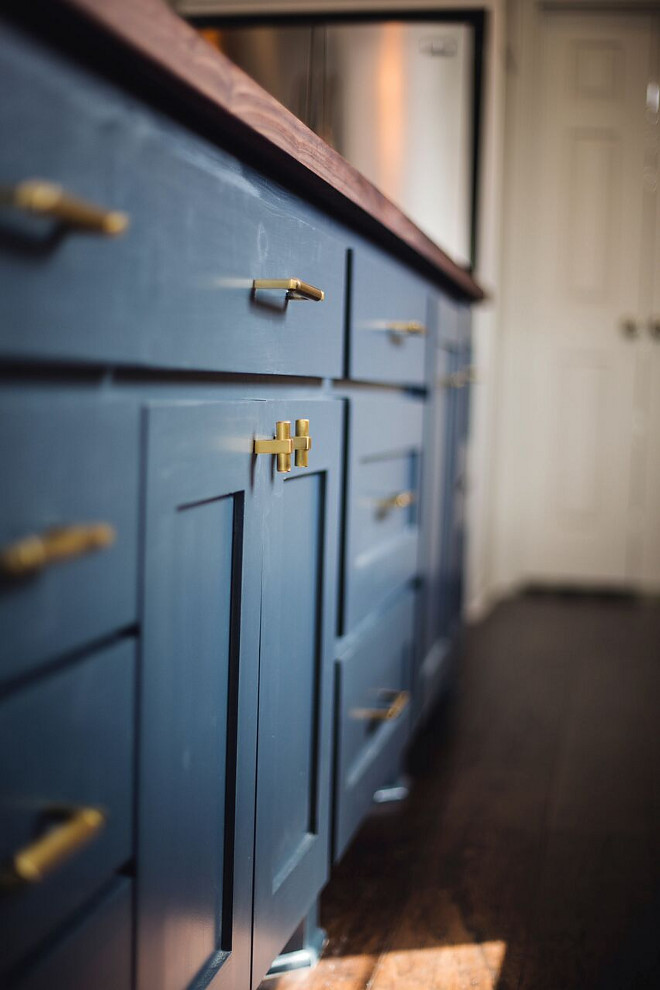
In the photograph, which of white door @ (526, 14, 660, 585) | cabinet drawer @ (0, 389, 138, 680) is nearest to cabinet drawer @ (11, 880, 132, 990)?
Result: cabinet drawer @ (0, 389, 138, 680)

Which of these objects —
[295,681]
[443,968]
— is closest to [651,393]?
[443,968]

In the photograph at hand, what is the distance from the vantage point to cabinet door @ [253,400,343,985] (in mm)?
849

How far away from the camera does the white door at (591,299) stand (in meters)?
3.36

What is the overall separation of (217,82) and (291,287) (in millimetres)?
193

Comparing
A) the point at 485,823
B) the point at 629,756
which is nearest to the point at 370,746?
the point at 485,823

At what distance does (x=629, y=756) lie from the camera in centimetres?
185

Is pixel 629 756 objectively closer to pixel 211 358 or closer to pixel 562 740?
pixel 562 740

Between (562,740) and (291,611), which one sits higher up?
(291,611)

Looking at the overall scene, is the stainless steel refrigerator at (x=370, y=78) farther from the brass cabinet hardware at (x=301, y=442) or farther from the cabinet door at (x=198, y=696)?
the cabinet door at (x=198, y=696)

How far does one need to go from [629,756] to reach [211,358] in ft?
4.76

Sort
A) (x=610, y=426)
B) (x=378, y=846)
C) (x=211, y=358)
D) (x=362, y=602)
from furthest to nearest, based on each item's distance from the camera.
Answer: (x=610, y=426)
(x=378, y=846)
(x=362, y=602)
(x=211, y=358)

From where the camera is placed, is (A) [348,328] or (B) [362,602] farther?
(B) [362,602]

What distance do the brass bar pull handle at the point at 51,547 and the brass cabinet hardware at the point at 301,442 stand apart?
33cm

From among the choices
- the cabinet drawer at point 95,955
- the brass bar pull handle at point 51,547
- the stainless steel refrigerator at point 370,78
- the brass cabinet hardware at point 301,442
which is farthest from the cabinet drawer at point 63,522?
the stainless steel refrigerator at point 370,78
